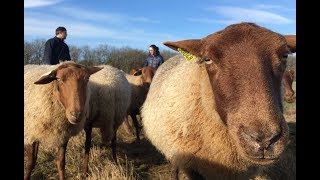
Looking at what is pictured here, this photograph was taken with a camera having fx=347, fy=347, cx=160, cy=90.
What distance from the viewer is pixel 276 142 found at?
2.42 meters

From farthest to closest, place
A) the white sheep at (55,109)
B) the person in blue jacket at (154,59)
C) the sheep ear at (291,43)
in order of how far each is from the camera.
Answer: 1. the person in blue jacket at (154,59)
2. the white sheep at (55,109)
3. the sheep ear at (291,43)

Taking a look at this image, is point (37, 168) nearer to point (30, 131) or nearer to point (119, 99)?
point (30, 131)

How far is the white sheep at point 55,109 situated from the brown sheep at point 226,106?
5.71 feet

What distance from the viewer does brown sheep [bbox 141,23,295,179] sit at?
8.13 ft

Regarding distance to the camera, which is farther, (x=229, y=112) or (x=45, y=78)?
(x=45, y=78)

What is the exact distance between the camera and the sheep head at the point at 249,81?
243 centimetres

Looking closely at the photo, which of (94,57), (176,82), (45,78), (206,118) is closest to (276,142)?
(206,118)

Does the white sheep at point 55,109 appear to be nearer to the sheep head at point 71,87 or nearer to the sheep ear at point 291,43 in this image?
the sheep head at point 71,87

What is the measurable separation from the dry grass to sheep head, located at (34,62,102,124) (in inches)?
40.0

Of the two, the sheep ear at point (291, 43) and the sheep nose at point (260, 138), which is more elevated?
the sheep ear at point (291, 43)

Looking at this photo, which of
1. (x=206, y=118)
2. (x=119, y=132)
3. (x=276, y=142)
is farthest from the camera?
(x=119, y=132)

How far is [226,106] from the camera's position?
2.80 m

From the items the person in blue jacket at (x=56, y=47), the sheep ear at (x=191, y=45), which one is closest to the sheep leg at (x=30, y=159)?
the person in blue jacket at (x=56, y=47)

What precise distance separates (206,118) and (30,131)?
3315 mm
